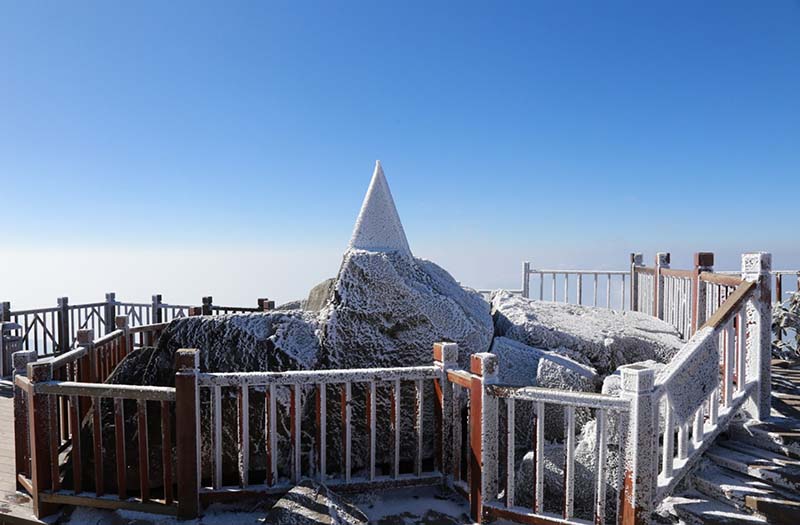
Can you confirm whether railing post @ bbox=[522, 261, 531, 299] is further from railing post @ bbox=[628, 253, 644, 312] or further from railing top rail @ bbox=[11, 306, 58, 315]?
railing top rail @ bbox=[11, 306, 58, 315]

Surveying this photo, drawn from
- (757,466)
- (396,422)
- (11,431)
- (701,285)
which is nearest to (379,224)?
(396,422)

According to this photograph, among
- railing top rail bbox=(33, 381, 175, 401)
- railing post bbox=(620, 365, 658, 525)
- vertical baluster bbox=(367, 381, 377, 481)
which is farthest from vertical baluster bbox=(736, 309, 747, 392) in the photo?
railing top rail bbox=(33, 381, 175, 401)

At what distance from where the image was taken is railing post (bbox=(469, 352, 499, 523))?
379cm

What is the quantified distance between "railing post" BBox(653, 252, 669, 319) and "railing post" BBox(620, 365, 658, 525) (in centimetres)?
568

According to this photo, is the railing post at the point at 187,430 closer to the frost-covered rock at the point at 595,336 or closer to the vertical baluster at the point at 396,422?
the vertical baluster at the point at 396,422

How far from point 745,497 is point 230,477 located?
4414 millimetres

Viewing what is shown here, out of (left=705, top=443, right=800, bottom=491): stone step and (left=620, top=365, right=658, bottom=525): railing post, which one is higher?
(left=620, top=365, right=658, bottom=525): railing post

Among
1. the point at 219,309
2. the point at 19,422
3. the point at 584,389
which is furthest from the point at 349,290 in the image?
the point at 219,309

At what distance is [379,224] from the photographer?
20.6ft

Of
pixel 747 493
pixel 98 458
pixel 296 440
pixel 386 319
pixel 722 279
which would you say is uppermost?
pixel 722 279

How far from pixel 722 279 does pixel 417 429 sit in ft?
12.2

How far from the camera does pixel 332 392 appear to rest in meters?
5.04

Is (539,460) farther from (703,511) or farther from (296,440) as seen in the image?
(296,440)

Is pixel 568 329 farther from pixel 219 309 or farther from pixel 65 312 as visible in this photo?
pixel 65 312
